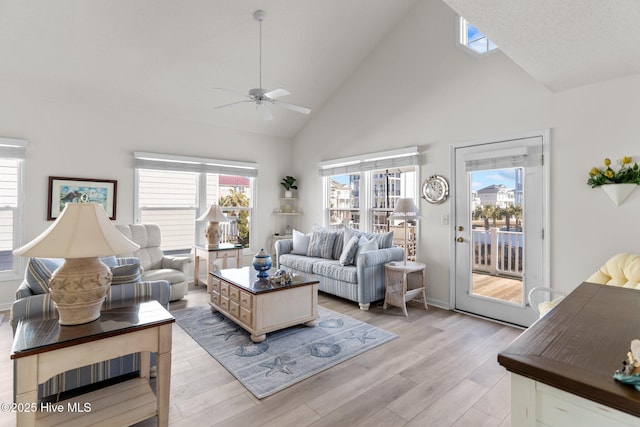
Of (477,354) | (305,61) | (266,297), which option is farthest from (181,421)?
(305,61)

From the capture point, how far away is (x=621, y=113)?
9.76 ft

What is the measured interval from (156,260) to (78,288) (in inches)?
124

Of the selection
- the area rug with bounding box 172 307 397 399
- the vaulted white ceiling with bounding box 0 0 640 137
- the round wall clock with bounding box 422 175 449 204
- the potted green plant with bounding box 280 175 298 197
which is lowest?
the area rug with bounding box 172 307 397 399

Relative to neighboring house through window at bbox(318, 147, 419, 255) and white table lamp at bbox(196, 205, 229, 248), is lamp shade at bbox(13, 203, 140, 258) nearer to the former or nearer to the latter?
white table lamp at bbox(196, 205, 229, 248)

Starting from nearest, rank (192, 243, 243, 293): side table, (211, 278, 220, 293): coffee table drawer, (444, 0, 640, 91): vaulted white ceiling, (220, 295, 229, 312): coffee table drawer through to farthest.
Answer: (444, 0, 640, 91): vaulted white ceiling → (220, 295, 229, 312): coffee table drawer → (211, 278, 220, 293): coffee table drawer → (192, 243, 243, 293): side table

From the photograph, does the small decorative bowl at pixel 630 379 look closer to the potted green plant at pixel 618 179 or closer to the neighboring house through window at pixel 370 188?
the potted green plant at pixel 618 179

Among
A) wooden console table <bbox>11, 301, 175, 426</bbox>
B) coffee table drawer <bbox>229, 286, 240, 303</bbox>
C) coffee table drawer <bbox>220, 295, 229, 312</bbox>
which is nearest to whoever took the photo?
wooden console table <bbox>11, 301, 175, 426</bbox>

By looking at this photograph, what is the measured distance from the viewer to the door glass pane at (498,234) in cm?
368

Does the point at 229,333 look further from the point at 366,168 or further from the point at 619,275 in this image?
the point at 619,275

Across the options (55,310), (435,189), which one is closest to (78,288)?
(55,310)

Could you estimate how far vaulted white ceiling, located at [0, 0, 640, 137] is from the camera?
216 centimetres

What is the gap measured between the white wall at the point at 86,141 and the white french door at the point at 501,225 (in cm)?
416

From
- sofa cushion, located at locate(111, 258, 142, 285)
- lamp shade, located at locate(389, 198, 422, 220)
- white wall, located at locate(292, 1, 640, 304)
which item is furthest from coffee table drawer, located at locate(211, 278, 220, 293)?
white wall, located at locate(292, 1, 640, 304)

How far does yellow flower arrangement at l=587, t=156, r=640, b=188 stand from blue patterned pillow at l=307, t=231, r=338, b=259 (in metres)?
3.22
